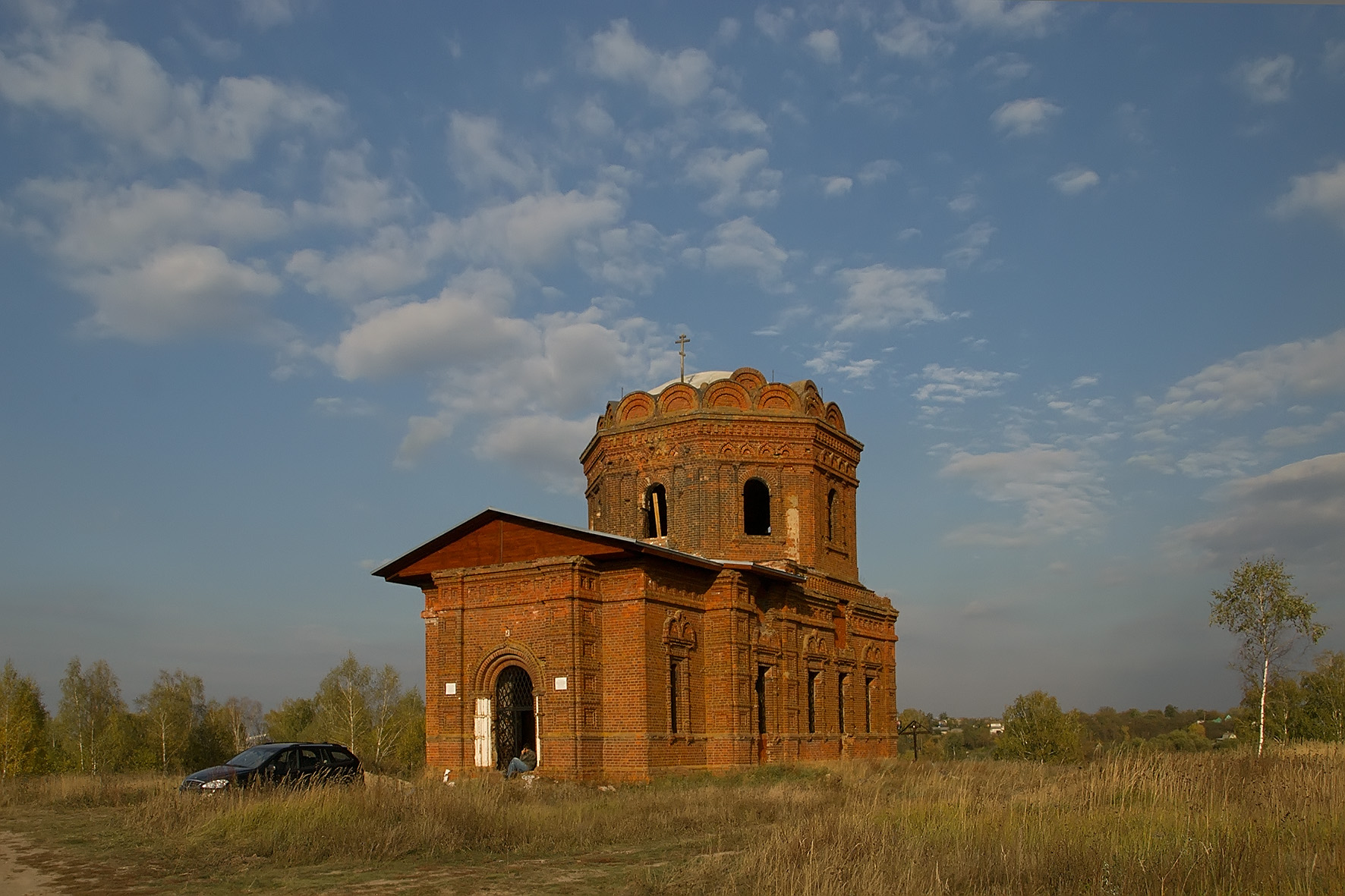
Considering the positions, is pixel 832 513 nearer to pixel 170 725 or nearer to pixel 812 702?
pixel 812 702

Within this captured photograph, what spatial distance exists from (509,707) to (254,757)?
5.96m

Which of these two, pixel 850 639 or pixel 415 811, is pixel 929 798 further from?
pixel 850 639

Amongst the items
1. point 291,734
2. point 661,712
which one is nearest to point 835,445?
point 661,712

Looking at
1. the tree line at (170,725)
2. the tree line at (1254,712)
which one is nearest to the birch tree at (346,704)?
the tree line at (170,725)

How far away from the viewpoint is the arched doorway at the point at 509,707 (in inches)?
898

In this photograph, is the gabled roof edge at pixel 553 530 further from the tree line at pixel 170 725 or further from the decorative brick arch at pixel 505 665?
the tree line at pixel 170 725

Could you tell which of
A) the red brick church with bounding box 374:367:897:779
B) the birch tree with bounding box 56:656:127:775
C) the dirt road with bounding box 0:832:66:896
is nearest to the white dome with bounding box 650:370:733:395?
the red brick church with bounding box 374:367:897:779

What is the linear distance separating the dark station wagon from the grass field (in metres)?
1.22

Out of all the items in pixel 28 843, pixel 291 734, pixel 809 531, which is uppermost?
pixel 809 531

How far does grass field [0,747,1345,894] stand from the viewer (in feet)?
26.9

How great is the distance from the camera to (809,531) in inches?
1111

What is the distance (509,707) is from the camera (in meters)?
23.0

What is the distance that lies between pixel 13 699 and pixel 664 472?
38.0 metres

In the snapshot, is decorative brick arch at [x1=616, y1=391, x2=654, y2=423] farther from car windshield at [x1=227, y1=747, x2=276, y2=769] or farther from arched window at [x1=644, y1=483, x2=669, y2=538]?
car windshield at [x1=227, y1=747, x2=276, y2=769]
